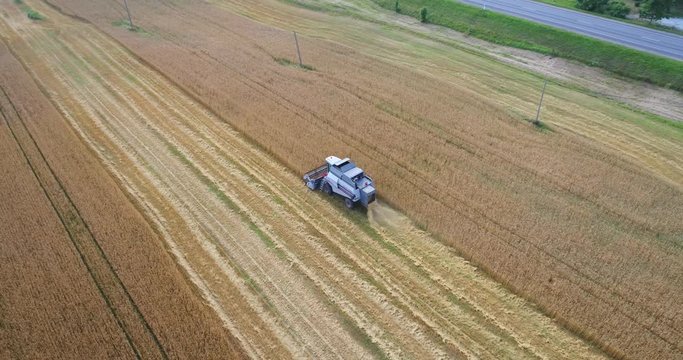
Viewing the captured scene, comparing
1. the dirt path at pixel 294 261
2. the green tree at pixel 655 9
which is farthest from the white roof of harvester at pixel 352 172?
the green tree at pixel 655 9

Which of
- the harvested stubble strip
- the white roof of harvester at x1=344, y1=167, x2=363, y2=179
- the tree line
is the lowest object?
the harvested stubble strip

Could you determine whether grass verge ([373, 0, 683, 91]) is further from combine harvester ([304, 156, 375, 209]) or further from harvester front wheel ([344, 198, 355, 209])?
harvester front wheel ([344, 198, 355, 209])

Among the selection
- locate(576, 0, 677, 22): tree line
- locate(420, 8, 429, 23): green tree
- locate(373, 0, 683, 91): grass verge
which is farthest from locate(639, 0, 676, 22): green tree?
locate(420, 8, 429, 23): green tree

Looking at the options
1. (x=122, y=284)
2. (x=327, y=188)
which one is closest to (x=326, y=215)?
(x=327, y=188)

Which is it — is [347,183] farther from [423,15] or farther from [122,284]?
[423,15]

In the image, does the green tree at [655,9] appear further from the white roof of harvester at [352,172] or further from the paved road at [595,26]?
the white roof of harvester at [352,172]

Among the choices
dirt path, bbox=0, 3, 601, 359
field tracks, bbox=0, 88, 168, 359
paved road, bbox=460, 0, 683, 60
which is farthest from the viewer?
paved road, bbox=460, 0, 683, 60

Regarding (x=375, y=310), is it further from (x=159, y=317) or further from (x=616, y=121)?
(x=616, y=121)
